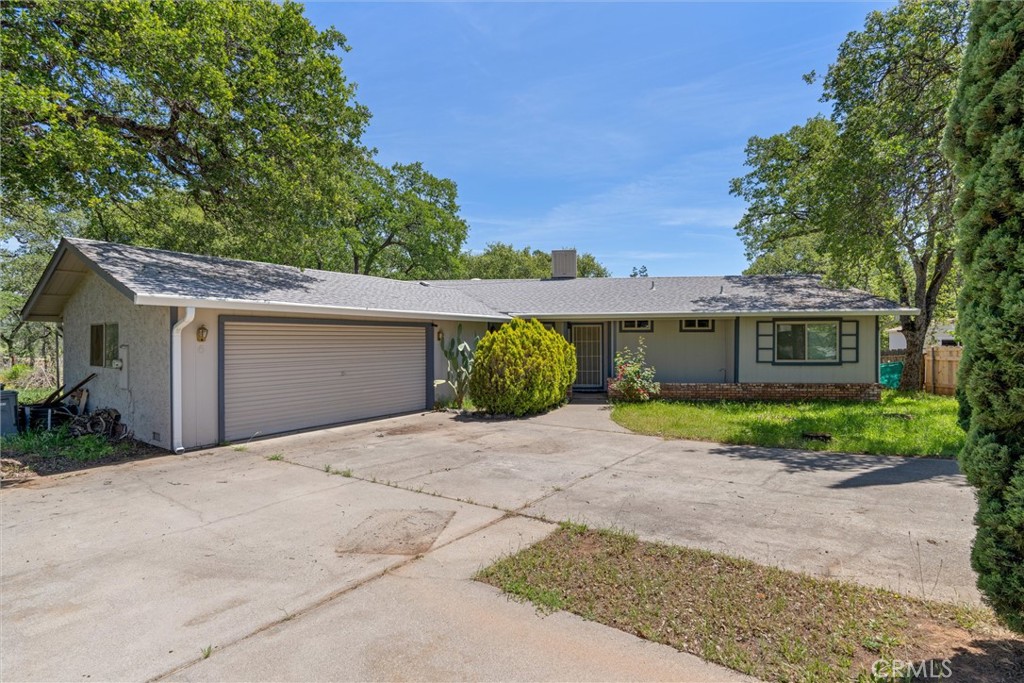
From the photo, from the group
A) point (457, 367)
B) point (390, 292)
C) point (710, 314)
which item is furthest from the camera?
point (710, 314)

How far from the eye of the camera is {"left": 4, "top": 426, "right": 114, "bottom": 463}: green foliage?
300 inches

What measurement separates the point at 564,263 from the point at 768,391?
1035cm

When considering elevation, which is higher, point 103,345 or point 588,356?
point 103,345

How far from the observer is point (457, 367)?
13.5m

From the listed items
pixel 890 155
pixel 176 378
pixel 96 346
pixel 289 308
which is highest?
pixel 890 155

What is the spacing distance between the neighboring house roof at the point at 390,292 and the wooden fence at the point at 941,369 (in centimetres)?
332

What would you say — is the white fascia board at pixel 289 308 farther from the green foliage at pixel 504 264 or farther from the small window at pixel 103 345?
the green foliage at pixel 504 264

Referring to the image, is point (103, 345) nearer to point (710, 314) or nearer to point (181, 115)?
point (181, 115)

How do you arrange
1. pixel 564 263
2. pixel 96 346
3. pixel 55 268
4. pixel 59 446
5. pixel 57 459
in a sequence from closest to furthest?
pixel 57 459 < pixel 59 446 < pixel 55 268 < pixel 96 346 < pixel 564 263

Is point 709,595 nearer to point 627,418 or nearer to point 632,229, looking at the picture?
point 627,418

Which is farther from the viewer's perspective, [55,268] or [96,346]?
[96,346]

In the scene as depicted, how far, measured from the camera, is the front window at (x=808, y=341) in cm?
1402

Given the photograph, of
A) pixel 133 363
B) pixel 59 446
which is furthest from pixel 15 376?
pixel 133 363

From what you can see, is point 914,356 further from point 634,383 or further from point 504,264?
point 504,264
